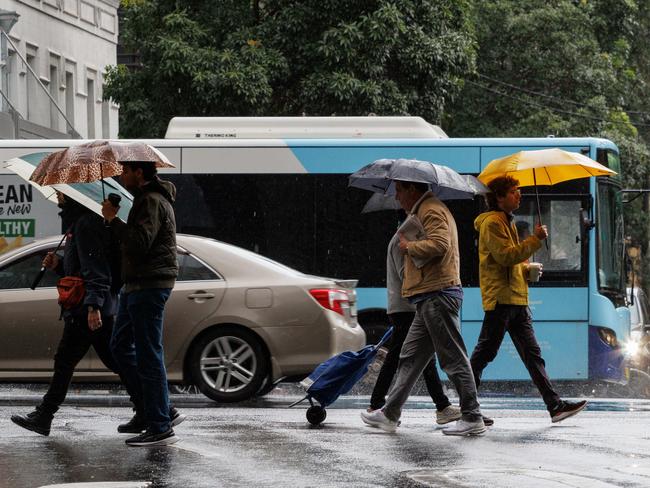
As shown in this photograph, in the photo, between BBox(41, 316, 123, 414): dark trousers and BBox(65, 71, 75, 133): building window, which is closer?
BBox(41, 316, 123, 414): dark trousers

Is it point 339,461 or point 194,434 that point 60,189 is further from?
point 339,461

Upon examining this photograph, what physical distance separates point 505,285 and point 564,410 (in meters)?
0.97

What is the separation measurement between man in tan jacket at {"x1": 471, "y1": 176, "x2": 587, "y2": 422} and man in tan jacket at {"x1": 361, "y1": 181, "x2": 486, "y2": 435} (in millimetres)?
571

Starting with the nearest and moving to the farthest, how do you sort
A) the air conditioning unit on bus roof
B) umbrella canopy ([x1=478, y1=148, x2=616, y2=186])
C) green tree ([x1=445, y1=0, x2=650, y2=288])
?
1. umbrella canopy ([x1=478, y1=148, x2=616, y2=186])
2. the air conditioning unit on bus roof
3. green tree ([x1=445, y1=0, x2=650, y2=288])

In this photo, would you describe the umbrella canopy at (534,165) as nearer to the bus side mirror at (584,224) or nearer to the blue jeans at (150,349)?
the blue jeans at (150,349)

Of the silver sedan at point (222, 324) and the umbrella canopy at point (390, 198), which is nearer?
the umbrella canopy at point (390, 198)

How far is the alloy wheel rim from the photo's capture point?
13.5m

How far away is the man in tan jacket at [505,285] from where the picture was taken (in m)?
10.7

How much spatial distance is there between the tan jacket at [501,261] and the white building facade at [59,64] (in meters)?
19.2

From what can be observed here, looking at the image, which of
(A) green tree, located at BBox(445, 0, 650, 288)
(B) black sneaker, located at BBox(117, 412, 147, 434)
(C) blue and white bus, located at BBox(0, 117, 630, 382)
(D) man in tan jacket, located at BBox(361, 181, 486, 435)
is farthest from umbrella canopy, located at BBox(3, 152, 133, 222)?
(A) green tree, located at BBox(445, 0, 650, 288)

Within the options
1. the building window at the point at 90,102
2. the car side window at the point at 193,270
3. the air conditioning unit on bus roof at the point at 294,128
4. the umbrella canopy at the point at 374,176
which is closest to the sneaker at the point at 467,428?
the umbrella canopy at the point at 374,176

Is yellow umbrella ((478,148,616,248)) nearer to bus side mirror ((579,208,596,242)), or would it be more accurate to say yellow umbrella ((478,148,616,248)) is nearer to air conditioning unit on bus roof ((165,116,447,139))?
bus side mirror ((579,208,596,242))

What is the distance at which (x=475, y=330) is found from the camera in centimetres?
1659

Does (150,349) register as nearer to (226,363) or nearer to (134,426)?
(134,426)
